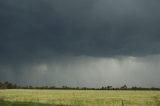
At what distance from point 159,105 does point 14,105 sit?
16110mm

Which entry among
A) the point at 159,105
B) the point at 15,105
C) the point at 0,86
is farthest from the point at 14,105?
the point at 0,86

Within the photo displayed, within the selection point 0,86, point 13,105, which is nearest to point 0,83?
point 0,86

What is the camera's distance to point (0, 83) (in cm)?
18312

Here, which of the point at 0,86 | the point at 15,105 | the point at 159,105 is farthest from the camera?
the point at 0,86

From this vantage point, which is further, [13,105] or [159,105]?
[159,105]

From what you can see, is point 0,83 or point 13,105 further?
point 0,83

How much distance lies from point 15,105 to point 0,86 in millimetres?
150646

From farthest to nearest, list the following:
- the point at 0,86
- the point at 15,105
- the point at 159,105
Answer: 1. the point at 0,86
2. the point at 159,105
3. the point at 15,105

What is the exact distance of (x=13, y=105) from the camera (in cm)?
3344

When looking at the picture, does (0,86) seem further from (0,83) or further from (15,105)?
(15,105)

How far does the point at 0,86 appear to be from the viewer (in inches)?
7042

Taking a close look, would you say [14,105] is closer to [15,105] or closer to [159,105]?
[15,105]

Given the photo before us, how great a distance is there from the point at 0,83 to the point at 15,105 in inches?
6099

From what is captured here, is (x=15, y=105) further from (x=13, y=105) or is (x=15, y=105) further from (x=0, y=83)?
(x=0, y=83)
